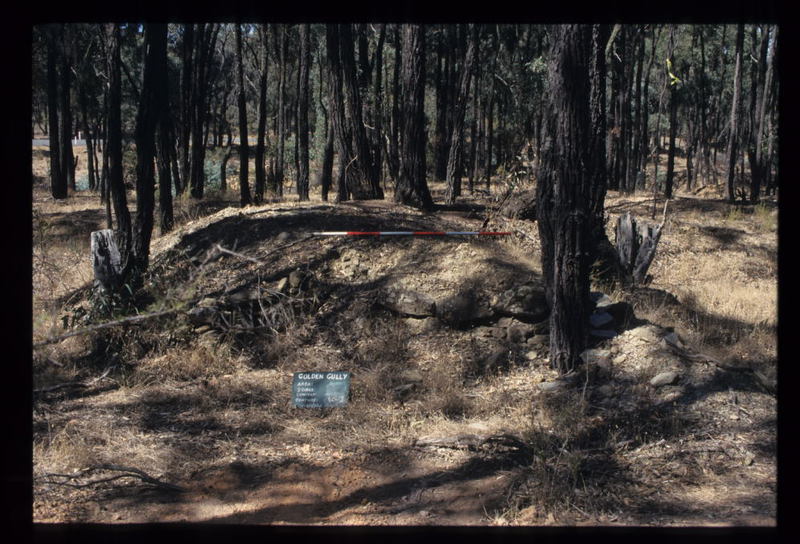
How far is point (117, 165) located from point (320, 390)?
16.5ft

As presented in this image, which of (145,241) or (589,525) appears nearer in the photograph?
(589,525)

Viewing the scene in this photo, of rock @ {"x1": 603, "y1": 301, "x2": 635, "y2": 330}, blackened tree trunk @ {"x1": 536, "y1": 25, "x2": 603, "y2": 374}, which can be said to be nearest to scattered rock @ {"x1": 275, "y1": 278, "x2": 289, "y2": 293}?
blackened tree trunk @ {"x1": 536, "y1": 25, "x2": 603, "y2": 374}

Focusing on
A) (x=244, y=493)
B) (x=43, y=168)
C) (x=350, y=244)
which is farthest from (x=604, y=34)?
(x=43, y=168)

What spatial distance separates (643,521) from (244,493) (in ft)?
10.2

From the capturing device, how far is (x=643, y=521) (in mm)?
5238

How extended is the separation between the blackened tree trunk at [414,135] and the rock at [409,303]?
10.3 feet

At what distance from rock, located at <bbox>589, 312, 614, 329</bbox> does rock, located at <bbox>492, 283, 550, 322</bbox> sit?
500mm

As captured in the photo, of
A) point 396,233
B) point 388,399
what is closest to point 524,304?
point 388,399

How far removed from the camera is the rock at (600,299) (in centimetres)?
862

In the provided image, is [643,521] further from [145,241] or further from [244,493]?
[145,241]

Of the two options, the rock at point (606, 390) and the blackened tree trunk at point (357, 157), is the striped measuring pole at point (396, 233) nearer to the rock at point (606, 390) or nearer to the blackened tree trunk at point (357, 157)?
the blackened tree trunk at point (357, 157)

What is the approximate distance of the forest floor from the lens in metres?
5.73

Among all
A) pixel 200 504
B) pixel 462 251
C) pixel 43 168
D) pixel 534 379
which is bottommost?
pixel 200 504

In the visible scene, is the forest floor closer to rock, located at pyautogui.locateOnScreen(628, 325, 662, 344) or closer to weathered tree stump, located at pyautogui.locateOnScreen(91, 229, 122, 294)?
rock, located at pyautogui.locateOnScreen(628, 325, 662, 344)
